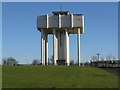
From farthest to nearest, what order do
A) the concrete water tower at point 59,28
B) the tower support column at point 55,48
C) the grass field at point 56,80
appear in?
the tower support column at point 55,48 → the concrete water tower at point 59,28 → the grass field at point 56,80

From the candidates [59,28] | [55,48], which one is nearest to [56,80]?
[55,48]

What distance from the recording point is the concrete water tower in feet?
267

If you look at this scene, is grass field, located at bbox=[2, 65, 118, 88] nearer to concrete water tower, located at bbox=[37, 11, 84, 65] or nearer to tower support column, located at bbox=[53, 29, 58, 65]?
tower support column, located at bbox=[53, 29, 58, 65]

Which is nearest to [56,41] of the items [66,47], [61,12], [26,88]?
[66,47]

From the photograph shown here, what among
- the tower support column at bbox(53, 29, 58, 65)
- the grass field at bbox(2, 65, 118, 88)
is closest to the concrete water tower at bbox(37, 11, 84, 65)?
the tower support column at bbox(53, 29, 58, 65)

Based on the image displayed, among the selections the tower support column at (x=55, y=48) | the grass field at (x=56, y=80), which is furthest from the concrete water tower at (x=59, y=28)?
the grass field at (x=56, y=80)

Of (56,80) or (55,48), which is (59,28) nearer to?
(55,48)

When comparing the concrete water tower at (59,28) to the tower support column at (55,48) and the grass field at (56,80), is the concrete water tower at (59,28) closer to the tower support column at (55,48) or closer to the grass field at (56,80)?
the tower support column at (55,48)

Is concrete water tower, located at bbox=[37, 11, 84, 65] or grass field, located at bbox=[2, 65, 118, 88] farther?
concrete water tower, located at bbox=[37, 11, 84, 65]

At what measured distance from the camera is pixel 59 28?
82812 mm

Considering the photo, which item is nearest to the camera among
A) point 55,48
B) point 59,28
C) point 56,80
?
point 56,80

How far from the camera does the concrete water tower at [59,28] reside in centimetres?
8150

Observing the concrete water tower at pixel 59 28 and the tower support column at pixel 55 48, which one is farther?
the tower support column at pixel 55 48

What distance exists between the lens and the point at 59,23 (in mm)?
81938
